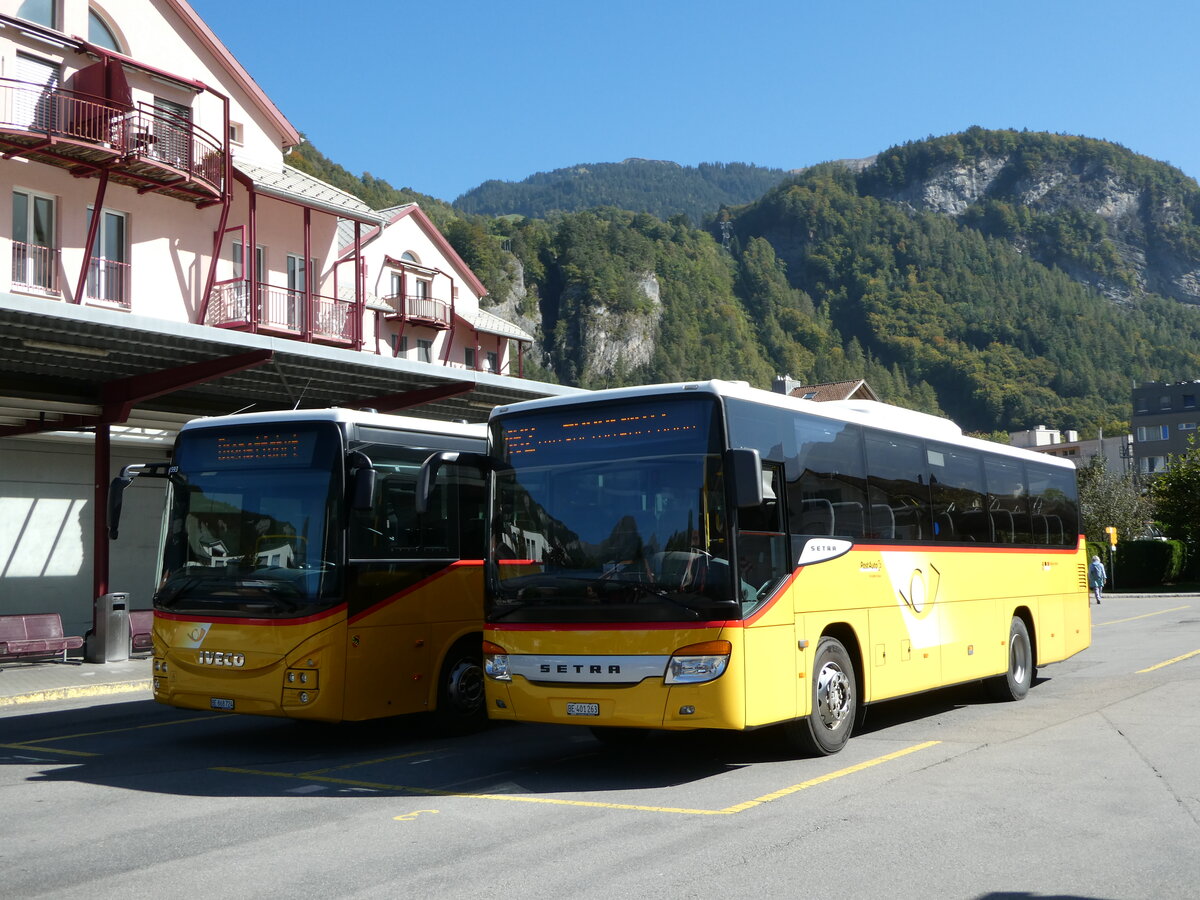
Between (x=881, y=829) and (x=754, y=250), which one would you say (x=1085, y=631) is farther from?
(x=754, y=250)

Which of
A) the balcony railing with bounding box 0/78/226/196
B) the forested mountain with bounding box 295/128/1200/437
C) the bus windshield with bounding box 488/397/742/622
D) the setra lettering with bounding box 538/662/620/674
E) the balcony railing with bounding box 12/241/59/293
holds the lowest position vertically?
the setra lettering with bounding box 538/662/620/674

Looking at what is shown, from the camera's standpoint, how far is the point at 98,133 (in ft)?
81.9

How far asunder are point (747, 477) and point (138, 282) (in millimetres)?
22364

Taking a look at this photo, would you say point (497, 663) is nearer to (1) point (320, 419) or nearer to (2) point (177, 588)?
(1) point (320, 419)

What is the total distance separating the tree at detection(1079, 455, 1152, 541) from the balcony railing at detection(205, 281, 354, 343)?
155 feet

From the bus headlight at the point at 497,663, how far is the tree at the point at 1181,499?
5416cm

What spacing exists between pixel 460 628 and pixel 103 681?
7.90 meters

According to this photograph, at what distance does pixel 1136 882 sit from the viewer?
589 cm

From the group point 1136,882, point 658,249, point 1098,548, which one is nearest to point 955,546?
point 1136,882

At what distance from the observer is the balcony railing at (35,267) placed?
2450cm

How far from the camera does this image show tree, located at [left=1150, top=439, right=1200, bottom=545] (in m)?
56.1

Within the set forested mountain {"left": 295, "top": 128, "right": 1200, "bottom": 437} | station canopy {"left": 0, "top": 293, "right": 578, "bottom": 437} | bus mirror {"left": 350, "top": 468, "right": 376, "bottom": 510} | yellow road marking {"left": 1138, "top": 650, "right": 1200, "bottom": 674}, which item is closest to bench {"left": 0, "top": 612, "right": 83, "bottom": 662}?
station canopy {"left": 0, "top": 293, "right": 578, "bottom": 437}

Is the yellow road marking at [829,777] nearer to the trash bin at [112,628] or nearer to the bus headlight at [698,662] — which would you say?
the bus headlight at [698,662]

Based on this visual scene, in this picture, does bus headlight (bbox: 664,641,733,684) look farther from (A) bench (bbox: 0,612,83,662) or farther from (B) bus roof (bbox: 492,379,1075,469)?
(A) bench (bbox: 0,612,83,662)
